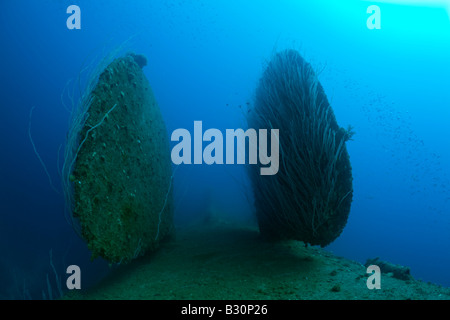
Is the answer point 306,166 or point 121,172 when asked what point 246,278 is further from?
point 121,172

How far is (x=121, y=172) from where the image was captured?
2.86 m

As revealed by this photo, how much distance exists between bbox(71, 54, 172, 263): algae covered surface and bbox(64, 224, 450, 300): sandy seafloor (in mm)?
303

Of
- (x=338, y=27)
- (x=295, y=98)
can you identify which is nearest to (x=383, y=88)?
(x=338, y=27)

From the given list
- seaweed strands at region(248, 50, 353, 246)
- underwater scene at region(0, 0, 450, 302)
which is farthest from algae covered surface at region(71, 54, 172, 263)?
seaweed strands at region(248, 50, 353, 246)

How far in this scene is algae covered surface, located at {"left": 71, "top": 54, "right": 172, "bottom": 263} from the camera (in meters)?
2.32

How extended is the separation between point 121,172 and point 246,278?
1.65 m

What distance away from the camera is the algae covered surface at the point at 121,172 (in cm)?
232

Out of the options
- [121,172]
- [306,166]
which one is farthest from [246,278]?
[121,172]

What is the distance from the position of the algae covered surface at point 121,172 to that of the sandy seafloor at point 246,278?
0.99ft

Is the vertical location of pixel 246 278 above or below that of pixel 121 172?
below

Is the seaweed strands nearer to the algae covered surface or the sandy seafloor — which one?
the sandy seafloor

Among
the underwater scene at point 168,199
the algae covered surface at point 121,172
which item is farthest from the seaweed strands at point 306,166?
the algae covered surface at point 121,172
